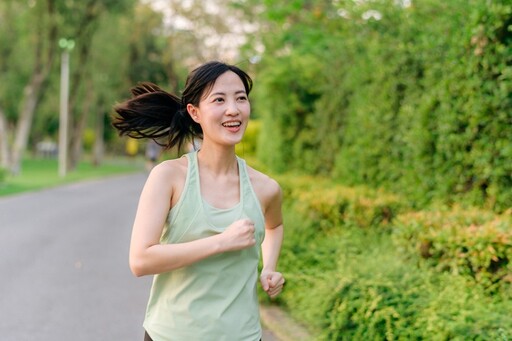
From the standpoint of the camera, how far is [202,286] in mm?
2428

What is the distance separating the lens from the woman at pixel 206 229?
7.61 feet

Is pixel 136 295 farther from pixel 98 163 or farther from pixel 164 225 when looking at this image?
pixel 98 163

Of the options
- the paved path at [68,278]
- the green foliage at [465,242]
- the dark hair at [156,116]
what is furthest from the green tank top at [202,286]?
the paved path at [68,278]

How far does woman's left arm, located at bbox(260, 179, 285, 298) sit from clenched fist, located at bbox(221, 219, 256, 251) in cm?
41

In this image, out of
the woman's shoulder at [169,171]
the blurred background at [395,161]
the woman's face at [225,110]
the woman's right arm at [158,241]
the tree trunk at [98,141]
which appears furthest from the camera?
the tree trunk at [98,141]

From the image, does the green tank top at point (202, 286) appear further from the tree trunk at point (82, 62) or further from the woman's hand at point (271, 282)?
the tree trunk at point (82, 62)

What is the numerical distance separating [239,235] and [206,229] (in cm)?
14

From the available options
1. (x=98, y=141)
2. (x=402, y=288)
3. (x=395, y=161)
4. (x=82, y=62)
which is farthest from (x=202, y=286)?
(x=98, y=141)

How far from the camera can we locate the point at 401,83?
9.45m

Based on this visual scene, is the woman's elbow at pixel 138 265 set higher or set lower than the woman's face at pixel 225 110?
lower

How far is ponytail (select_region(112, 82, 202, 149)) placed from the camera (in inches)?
111

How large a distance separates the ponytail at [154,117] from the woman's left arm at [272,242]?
40 cm

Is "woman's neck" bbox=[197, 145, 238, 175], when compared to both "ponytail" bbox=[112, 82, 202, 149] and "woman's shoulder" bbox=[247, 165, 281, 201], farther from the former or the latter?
"ponytail" bbox=[112, 82, 202, 149]

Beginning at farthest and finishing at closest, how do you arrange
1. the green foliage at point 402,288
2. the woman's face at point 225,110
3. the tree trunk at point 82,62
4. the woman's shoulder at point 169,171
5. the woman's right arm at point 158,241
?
the tree trunk at point 82,62 < the green foliage at point 402,288 < the woman's face at point 225,110 < the woman's shoulder at point 169,171 < the woman's right arm at point 158,241
